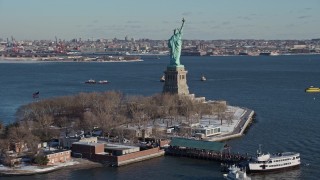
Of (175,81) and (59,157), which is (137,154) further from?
(175,81)

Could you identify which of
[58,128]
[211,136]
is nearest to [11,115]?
[58,128]

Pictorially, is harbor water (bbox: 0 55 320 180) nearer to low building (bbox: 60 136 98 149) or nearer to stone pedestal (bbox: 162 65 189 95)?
low building (bbox: 60 136 98 149)

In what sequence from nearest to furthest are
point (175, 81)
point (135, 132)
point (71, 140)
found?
1. point (71, 140)
2. point (135, 132)
3. point (175, 81)

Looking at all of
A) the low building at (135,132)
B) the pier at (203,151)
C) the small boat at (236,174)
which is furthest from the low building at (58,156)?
the small boat at (236,174)

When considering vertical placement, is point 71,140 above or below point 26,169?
above

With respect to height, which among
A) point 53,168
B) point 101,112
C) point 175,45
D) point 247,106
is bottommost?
point 53,168

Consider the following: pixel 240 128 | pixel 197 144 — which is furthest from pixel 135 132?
pixel 240 128
